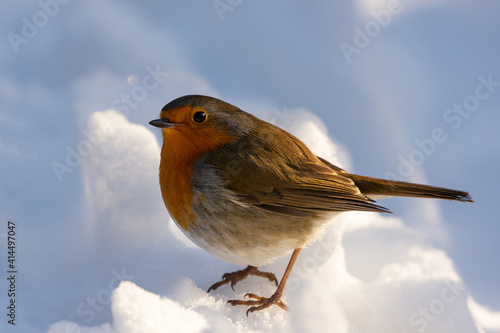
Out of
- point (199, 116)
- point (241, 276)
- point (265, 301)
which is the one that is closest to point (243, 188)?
point (199, 116)

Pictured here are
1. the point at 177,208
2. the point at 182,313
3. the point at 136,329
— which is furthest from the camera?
the point at 177,208

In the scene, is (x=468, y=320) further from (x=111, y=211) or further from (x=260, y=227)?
(x=111, y=211)

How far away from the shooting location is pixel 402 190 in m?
3.13

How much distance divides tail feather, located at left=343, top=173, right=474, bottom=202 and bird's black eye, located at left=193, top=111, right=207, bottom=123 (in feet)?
3.30

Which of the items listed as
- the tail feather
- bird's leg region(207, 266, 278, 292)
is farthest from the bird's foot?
the tail feather

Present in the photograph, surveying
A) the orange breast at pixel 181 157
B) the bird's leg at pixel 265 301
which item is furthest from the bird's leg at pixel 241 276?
the orange breast at pixel 181 157

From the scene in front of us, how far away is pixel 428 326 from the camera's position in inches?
133

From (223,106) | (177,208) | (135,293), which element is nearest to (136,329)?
(135,293)

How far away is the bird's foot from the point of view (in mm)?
3117

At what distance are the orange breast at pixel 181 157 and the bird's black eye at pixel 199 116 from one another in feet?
0.18

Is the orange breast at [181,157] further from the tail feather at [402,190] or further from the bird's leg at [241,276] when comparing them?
the tail feather at [402,190]

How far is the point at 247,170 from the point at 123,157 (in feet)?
4.66

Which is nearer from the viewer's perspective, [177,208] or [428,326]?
[177,208]

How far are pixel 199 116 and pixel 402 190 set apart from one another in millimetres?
1271
